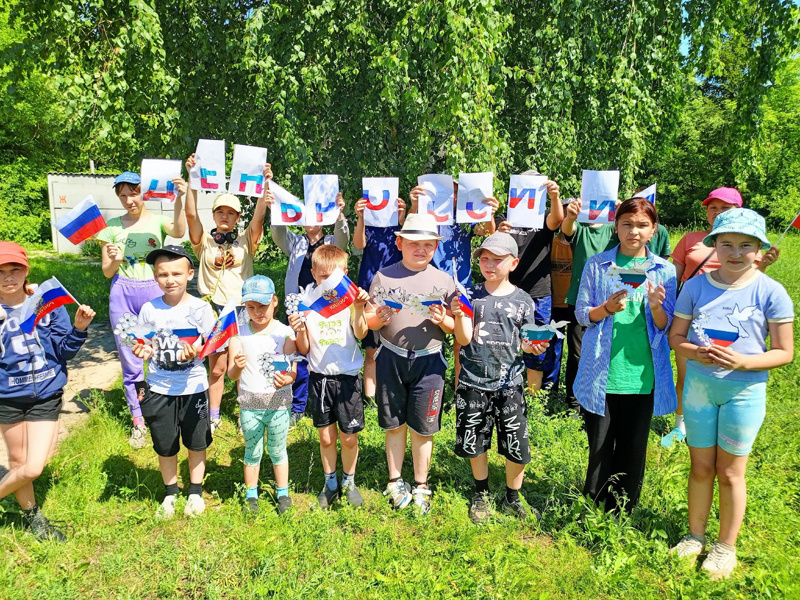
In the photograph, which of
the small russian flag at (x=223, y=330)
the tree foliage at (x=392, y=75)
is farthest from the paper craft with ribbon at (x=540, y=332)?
the tree foliage at (x=392, y=75)

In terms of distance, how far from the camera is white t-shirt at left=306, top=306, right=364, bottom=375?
344cm

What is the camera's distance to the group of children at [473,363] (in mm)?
2809

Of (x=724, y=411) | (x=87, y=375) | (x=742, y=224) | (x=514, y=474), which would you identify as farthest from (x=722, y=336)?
(x=87, y=375)

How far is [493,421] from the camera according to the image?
3.36 meters

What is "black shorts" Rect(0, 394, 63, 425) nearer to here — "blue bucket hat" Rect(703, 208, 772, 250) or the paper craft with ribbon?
the paper craft with ribbon

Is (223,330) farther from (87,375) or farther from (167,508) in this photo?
(87,375)

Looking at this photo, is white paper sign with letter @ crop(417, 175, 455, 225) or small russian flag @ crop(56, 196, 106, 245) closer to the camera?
small russian flag @ crop(56, 196, 106, 245)

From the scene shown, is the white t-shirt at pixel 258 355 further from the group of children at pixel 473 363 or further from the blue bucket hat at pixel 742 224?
the blue bucket hat at pixel 742 224

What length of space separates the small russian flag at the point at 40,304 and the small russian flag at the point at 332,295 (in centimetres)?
134

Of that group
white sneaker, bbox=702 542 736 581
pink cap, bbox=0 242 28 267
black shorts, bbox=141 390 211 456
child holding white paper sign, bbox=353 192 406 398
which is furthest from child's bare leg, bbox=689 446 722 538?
pink cap, bbox=0 242 28 267

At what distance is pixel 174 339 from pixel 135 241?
128 centimetres

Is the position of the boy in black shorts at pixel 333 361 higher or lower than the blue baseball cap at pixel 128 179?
lower

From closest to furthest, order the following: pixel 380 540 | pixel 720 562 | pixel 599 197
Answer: pixel 720 562, pixel 380 540, pixel 599 197

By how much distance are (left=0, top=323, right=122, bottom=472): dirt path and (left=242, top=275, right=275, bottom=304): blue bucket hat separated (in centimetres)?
247
